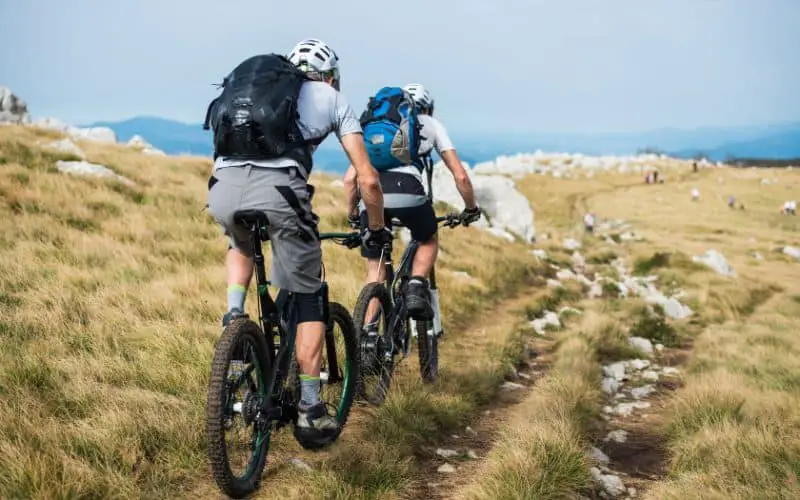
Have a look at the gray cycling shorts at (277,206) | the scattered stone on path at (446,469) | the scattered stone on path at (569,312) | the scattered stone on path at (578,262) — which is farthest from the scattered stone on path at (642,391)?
the scattered stone on path at (578,262)

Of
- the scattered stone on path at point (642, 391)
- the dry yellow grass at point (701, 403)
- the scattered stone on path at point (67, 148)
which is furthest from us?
the scattered stone on path at point (67, 148)

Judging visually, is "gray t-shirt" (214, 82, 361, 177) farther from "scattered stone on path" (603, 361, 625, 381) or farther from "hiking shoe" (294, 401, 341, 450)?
"scattered stone on path" (603, 361, 625, 381)

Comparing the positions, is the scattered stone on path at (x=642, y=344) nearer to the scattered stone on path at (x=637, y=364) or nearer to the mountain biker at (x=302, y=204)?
the scattered stone on path at (x=637, y=364)

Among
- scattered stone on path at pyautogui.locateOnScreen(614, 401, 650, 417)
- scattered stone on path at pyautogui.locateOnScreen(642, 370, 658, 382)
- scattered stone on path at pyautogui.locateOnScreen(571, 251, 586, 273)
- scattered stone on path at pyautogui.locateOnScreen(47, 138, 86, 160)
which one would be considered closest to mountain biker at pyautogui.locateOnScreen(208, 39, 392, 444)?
scattered stone on path at pyautogui.locateOnScreen(614, 401, 650, 417)

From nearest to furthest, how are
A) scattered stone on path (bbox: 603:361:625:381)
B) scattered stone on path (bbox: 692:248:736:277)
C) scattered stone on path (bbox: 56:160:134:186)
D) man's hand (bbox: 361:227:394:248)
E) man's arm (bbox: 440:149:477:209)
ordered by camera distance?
man's hand (bbox: 361:227:394:248) → man's arm (bbox: 440:149:477:209) → scattered stone on path (bbox: 603:361:625:381) → scattered stone on path (bbox: 56:160:134:186) → scattered stone on path (bbox: 692:248:736:277)

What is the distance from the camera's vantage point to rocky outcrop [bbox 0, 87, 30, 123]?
111ft

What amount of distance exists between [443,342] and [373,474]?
4.44 metres

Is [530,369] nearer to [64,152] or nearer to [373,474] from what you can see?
[373,474]

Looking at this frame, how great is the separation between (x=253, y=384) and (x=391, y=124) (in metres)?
2.68

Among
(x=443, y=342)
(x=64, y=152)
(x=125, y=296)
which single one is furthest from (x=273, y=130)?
(x=64, y=152)

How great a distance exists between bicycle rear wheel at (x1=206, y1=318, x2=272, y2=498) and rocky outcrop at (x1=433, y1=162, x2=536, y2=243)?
19055mm

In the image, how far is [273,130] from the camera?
11.8 feet

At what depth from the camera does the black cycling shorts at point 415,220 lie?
19.3 feet

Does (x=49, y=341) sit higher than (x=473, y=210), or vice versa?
(x=473, y=210)
